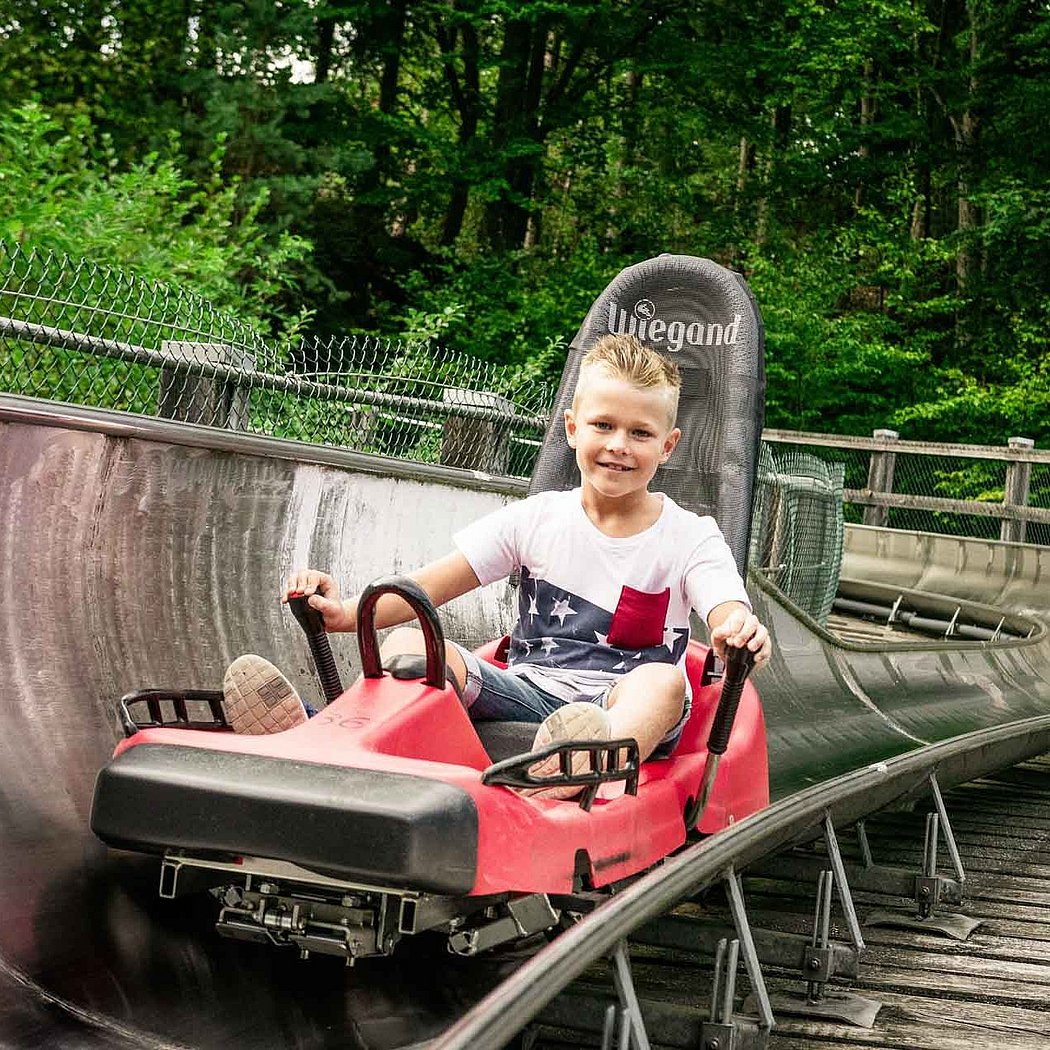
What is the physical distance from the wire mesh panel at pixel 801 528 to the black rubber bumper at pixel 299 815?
6.10 m

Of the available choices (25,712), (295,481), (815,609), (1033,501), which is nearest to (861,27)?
(1033,501)

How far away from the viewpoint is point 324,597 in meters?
2.89

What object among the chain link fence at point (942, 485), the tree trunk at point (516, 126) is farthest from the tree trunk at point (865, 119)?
the chain link fence at point (942, 485)

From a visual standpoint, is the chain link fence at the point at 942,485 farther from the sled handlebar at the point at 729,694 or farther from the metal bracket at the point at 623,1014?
the metal bracket at the point at 623,1014

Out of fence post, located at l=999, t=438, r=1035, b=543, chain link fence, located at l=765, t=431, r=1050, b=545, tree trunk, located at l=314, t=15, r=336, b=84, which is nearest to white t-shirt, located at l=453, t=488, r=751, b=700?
chain link fence, located at l=765, t=431, r=1050, b=545

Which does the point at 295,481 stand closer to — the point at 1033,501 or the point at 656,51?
the point at 1033,501

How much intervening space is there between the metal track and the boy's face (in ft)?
2.39

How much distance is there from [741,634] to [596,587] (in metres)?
0.42

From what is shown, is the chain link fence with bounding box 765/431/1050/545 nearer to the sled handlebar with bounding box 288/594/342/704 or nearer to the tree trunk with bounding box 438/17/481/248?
the tree trunk with bounding box 438/17/481/248

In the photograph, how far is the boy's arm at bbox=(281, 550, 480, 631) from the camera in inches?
112

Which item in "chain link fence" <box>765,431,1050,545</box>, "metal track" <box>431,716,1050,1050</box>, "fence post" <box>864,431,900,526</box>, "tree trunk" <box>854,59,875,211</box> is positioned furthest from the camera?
"tree trunk" <box>854,59,875,211</box>

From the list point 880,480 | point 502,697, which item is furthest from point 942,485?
point 502,697

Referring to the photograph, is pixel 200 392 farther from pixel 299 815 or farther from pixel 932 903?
pixel 932 903

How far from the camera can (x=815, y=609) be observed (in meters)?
9.98
